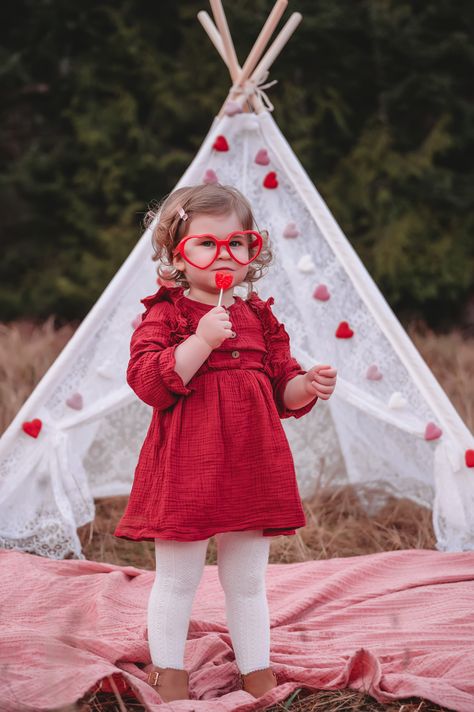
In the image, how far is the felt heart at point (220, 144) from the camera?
3.23 meters

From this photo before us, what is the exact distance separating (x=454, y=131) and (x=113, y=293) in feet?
15.3

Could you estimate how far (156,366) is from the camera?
6.07ft

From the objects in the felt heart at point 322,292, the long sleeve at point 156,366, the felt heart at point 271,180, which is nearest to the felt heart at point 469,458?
the felt heart at point 322,292

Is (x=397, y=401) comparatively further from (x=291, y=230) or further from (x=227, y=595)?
(x=227, y=595)

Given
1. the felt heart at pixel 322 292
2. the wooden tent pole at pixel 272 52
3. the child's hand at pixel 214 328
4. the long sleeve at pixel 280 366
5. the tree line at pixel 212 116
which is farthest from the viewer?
the tree line at pixel 212 116

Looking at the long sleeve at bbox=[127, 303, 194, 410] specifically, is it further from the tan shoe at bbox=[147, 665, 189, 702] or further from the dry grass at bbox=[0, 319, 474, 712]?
the dry grass at bbox=[0, 319, 474, 712]

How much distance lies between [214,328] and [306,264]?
4.83ft

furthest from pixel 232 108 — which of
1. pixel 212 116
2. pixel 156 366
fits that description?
pixel 212 116

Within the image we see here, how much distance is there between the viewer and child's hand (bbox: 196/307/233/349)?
181cm

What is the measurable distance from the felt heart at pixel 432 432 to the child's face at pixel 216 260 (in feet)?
4.06

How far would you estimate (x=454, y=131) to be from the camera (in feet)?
22.6

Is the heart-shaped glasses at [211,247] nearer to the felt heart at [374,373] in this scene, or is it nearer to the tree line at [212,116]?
the felt heart at [374,373]

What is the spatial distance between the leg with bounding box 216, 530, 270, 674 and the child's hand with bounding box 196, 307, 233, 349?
438 millimetres

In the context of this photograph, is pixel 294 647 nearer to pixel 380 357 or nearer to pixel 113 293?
pixel 380 357
